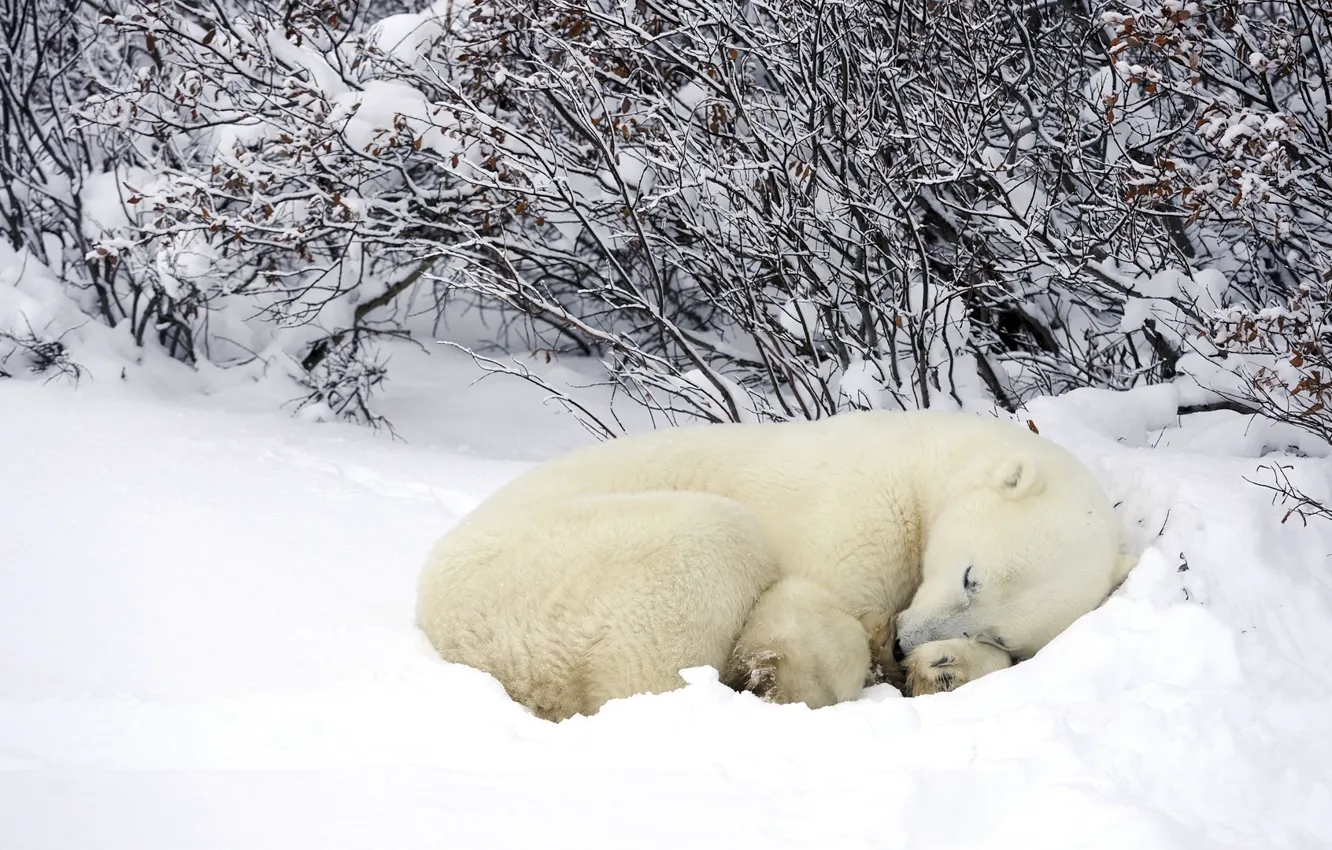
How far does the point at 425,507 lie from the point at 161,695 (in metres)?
2.02

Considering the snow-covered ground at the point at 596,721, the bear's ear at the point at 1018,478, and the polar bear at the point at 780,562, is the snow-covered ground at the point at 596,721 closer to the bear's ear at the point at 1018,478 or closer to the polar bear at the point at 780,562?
the polar bear at the point at 780,562

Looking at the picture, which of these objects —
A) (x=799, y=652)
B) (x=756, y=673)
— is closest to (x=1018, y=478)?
(x=799, y=652)

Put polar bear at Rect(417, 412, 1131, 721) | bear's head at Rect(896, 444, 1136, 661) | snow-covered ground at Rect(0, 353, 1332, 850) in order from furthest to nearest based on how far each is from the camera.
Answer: bear's head at Rect(896, 444, 1136, 661), polar bear at Rect(417, 412, 1131, 721), snow-covered ground at Rect(0, 353, 1332, 850)

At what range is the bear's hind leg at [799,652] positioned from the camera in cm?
271

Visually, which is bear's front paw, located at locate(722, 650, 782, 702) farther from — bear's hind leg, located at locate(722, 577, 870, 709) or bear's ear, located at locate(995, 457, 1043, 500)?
bear's ear, located at locate(995, 457, 1043, 500)

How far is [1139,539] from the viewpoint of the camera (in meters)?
3.15

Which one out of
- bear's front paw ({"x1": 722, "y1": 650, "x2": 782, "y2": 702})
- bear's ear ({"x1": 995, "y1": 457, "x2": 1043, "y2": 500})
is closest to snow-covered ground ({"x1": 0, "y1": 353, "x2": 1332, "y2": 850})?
bear's front paw ({"x1": 722, "y1": 650, "x2": 782, "y2": 702})

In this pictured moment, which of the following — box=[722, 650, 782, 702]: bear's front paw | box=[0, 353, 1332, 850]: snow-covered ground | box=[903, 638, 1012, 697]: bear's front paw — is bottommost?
box=[903, 638, 1012, 697]: bear's front paw

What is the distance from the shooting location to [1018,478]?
9.87 ft

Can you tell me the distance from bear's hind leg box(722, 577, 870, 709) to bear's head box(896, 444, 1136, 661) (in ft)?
0.70

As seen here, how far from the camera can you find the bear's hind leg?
2.71m

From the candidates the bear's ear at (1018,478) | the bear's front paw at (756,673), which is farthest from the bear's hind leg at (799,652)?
the bear's ear at (1018,478)

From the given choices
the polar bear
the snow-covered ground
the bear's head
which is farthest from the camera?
the bear's head

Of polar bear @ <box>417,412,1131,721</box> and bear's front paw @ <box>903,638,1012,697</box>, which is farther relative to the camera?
bear's front paw @ <box>903,638,1012,697</box>
